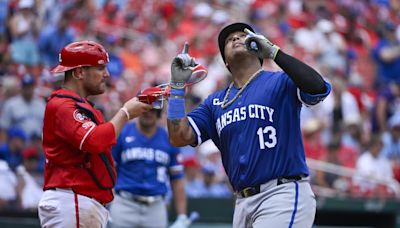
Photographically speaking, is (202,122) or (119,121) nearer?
(119,121)

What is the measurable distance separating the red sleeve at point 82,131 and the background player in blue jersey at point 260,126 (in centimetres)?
46

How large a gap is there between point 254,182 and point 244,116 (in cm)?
45

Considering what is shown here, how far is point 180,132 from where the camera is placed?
246 inches

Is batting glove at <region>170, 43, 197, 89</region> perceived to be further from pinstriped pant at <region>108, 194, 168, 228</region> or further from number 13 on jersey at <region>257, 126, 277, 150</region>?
pinstriped pant at <region>108, 194, 168, 228</region>

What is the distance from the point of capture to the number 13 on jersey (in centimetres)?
599

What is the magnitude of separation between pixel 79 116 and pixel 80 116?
A: 0.5 inches

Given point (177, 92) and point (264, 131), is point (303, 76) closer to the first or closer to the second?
point (264, 131)

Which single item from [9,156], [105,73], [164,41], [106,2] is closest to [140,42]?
[164,41]

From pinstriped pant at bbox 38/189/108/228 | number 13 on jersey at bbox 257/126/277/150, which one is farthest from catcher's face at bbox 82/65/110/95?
number 13 on jersey at bbox 257/126/277/150

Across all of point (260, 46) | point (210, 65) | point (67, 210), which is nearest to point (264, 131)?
point (260, 46)

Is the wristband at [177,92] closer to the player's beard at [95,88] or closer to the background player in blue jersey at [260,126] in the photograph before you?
the background player in blue jersey at [260,126]

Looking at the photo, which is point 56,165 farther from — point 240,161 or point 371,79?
point 371,79

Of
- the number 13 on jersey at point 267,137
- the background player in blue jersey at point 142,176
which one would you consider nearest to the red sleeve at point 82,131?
the number 13 on jersey at point 267,137

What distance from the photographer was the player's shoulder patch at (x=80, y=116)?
20.2ft
